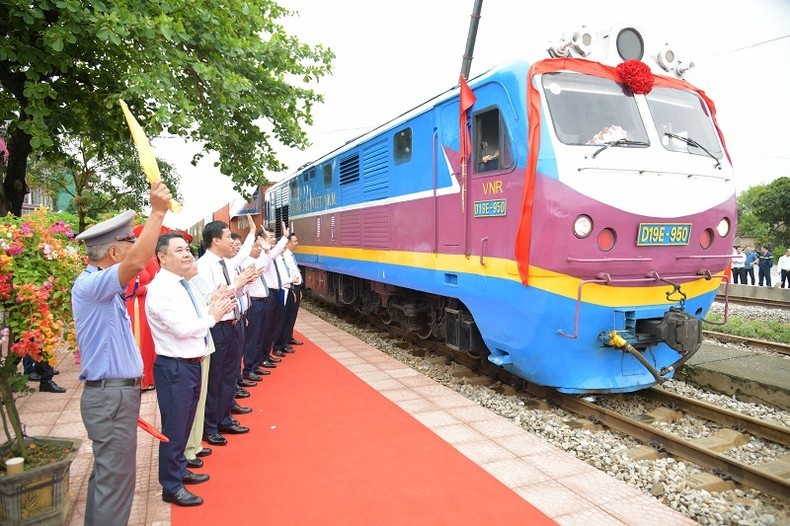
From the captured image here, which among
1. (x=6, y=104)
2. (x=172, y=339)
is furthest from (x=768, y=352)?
(x=6, y=104)

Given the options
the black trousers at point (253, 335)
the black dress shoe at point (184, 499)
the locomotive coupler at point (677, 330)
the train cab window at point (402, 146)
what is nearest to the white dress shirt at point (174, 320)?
the black dress shoe at point (184, 499)

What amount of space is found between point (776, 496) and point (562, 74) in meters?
3.73

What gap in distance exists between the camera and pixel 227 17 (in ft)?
27.7

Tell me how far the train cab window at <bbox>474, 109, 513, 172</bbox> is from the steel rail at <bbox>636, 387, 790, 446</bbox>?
115 inches

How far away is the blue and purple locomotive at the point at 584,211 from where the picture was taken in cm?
480

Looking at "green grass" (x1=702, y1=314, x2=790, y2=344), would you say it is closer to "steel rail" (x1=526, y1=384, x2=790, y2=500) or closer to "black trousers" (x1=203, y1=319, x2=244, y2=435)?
"steel rail" (x1=526, y1=384, x2=790, y2=500)

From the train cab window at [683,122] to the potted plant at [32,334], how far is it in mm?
5206

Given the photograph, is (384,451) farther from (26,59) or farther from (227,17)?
(227,17)

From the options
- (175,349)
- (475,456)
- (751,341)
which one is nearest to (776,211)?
(751,341)

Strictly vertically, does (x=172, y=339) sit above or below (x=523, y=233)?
below

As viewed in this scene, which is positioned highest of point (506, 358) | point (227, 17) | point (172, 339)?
point (227, 17)

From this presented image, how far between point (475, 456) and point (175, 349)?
7.91ft

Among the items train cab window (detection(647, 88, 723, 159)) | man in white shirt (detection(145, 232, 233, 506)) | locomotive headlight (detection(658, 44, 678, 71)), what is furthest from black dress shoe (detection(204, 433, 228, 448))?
locomotive headlight (detection(658, 44, 678, 71))

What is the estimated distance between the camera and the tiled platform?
3.52 metres
